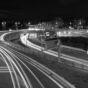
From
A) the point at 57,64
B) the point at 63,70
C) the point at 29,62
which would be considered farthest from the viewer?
the point at 29,62

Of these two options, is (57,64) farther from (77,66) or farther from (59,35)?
(59,35)

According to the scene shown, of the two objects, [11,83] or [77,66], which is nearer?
[11,83]

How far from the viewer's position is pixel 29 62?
38.7m

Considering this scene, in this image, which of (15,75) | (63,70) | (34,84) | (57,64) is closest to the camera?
(34,84)

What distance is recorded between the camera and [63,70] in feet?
104

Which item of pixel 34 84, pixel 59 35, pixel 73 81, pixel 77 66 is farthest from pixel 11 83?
pixel 59 35

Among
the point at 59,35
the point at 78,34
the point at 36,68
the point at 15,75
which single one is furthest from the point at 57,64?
the point at 78,34

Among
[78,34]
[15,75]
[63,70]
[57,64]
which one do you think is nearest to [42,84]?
[15,75]

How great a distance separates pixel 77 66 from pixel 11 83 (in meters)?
11.2

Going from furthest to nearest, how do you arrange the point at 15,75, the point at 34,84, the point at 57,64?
the point at 57,64
the point at 15,75
the point at 34,84

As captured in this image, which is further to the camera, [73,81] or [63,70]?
[63,70]

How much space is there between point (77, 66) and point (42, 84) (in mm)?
9473

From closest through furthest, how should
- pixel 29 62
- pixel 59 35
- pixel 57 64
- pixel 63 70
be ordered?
pixel 63 70 < pixel 57 64 < pixel 29 62 < pixel 59 35

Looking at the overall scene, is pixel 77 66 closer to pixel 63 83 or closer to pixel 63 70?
pixel 63 70
